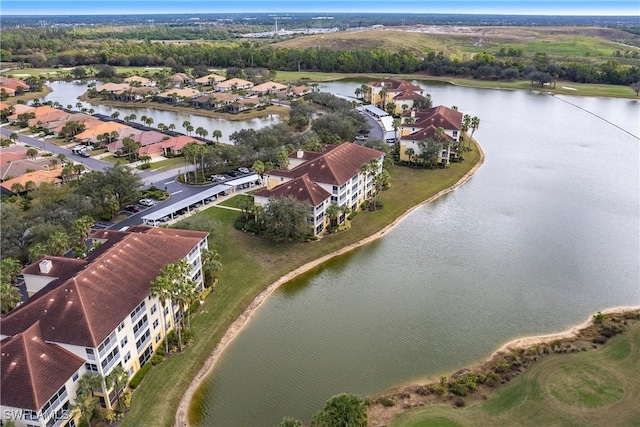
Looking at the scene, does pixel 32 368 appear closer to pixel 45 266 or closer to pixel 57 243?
pixel 45 266

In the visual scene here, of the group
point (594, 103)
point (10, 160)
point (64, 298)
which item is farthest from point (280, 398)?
point (594, 103)

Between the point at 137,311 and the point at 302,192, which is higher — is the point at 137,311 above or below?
below

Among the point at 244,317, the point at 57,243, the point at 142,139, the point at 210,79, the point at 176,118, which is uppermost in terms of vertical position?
the point at 210,79

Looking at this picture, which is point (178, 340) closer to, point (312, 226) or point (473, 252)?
point (312, 226)

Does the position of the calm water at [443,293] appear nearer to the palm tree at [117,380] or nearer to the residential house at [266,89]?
the palm tree at [117,380]

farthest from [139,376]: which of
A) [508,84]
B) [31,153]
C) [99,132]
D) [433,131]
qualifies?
[508,84]

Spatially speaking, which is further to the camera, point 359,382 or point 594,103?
point 594,103

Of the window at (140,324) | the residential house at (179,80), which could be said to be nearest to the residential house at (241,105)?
the residential house at (179,80)
